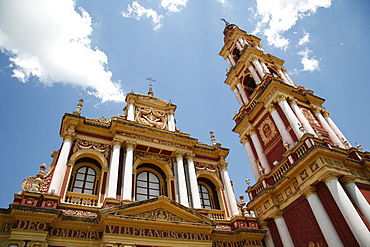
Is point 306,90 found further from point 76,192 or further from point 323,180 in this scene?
point 76,192

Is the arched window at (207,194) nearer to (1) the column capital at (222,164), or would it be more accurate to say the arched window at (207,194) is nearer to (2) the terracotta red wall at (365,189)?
(1) the column capital at (222,164)

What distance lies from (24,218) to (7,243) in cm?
89

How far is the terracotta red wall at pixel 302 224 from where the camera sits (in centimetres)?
1072

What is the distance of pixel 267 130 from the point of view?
16484mm

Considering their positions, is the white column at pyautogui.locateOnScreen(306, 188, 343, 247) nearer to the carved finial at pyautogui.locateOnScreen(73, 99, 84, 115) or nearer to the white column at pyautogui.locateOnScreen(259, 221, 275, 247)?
the white column at pyautogui.locateOnScreen(259, 221, 275, 247)

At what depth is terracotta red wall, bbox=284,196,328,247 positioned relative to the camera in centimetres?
1072

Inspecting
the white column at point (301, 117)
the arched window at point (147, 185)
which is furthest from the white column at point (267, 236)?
the arched window at point (147, 185)

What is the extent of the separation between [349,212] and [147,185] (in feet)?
30.7

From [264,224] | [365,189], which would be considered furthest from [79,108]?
[365,189]

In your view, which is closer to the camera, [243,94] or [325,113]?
[325,113]

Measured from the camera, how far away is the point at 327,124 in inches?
635

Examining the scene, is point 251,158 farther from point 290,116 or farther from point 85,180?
point 85,180

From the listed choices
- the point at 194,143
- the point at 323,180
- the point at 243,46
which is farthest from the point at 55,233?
the point at 243,46

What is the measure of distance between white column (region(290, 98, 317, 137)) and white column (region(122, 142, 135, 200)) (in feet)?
30.1
